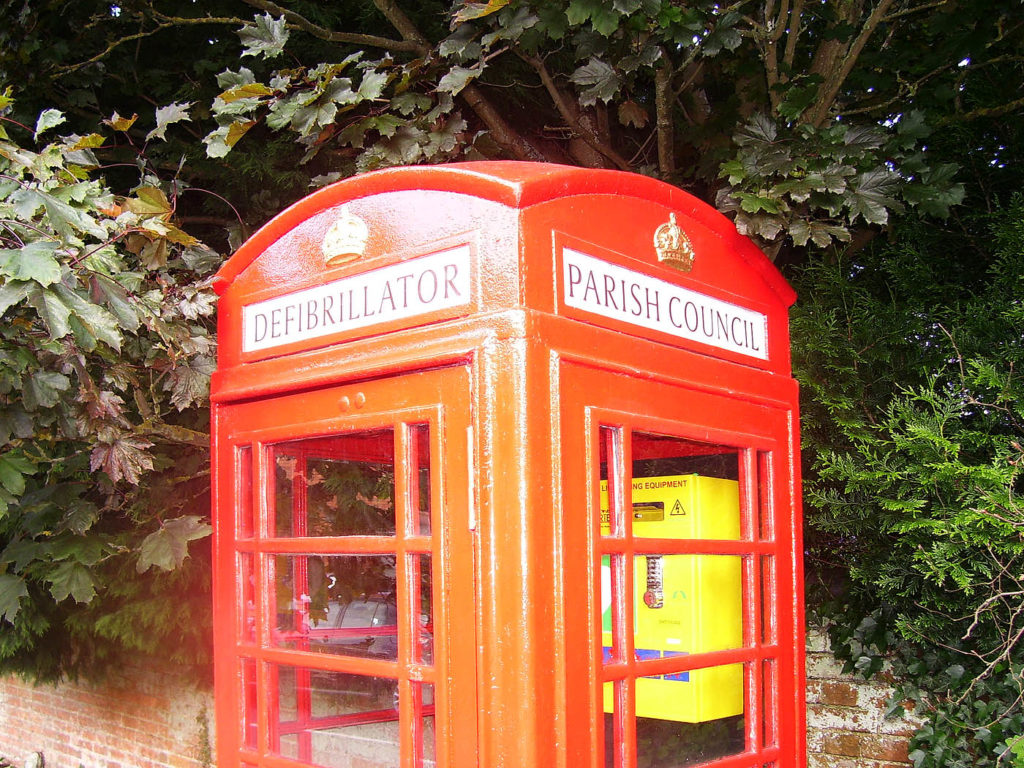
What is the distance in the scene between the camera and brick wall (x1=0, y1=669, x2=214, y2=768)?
5176 mm

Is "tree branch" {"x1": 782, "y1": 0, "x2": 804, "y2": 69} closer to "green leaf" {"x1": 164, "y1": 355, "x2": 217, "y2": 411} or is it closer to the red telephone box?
the red telephone box

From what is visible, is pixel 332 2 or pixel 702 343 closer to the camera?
pixel 702 343

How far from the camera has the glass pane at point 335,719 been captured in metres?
2.09

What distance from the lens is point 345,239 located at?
7.14ft

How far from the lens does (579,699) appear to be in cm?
183

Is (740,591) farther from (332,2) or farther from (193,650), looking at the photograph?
(332,2)

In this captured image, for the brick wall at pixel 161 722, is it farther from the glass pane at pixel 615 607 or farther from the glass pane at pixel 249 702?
the glass pane at pixel 249 702

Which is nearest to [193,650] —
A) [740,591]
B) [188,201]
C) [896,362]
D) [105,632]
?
[105,632]

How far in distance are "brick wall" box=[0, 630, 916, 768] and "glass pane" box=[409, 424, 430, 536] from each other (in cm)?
212

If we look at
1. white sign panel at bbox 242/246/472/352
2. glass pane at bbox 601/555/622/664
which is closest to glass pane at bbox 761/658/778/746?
glass pane at bbox 601/555/622/664

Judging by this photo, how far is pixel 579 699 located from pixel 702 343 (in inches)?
35.2

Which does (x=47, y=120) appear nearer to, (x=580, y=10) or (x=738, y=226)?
(x=580, y=10)

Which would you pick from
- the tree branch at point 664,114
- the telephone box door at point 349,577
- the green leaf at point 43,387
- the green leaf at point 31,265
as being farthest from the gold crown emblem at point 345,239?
the tree branch at point 664,114

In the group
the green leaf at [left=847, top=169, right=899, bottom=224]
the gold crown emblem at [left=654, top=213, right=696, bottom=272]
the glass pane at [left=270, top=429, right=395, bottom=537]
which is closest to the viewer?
the glass pane at [left=270, top=429, right=395, bottom=537]
